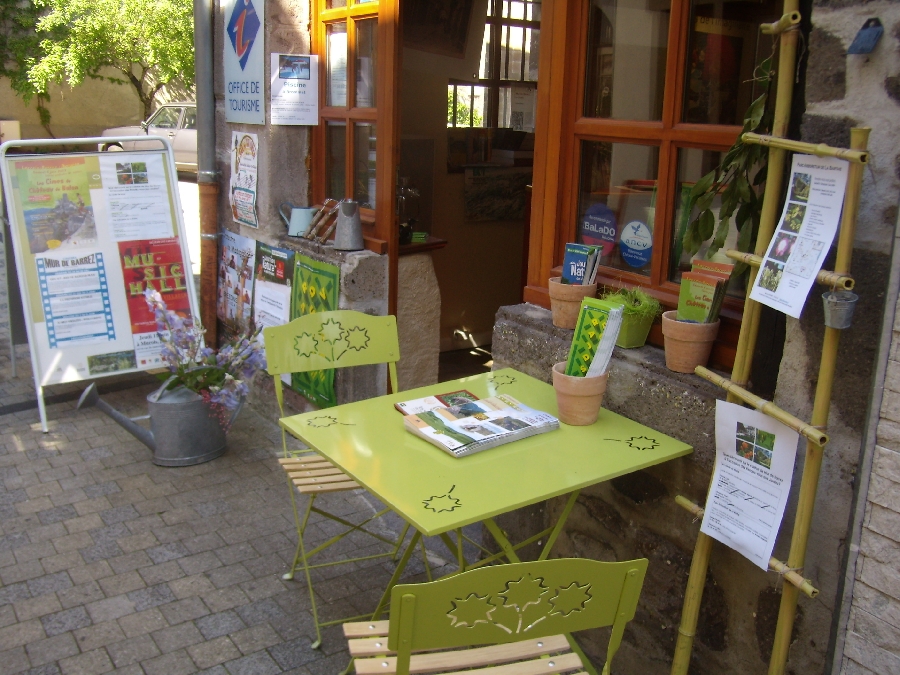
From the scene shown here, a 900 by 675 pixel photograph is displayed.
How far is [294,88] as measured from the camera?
5.04 m

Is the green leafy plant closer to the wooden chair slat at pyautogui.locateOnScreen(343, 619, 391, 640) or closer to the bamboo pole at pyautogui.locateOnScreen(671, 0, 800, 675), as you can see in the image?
the bamboo pole at pyautogui.locateOnScreen(671, 0, 800, 675)

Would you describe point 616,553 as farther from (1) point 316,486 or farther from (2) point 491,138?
(2) point 491,138

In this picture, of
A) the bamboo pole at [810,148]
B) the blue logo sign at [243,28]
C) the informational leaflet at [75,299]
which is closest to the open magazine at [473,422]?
the bamboo pole at [810,148]

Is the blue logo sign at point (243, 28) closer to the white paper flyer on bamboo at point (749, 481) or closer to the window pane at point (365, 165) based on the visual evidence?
the window pane at point (365, 165)

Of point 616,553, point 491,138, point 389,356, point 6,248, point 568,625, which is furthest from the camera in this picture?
point 491,138

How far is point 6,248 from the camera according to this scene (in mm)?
5844

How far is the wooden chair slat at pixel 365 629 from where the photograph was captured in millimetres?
2297

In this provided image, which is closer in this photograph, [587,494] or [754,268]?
[754,268]

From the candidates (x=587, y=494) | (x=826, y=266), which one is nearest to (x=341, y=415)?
(x=587, y=494)

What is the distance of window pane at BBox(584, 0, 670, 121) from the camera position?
301 cm

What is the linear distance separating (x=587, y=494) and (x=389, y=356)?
101 cm

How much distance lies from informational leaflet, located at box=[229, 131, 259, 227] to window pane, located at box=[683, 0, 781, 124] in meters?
3.10

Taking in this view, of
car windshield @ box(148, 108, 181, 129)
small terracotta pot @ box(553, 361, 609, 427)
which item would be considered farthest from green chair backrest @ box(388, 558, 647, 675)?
car windshield @ box(148, 108, 181, 129)

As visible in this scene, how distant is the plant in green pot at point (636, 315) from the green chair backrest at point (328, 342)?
101cm
